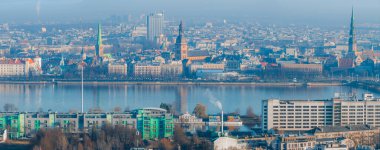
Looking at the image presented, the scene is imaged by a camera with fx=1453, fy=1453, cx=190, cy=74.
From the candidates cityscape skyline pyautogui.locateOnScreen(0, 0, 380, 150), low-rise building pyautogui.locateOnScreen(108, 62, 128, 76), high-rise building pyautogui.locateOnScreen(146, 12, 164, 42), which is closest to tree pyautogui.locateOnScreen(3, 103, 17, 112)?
cityscape skyline pyautogui.locateOnScreen(0, 0, 380, 150)

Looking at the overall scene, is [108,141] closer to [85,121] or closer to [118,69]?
[85,121]

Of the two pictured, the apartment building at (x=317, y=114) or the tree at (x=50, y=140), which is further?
the apartment building at (x=317, y=114)

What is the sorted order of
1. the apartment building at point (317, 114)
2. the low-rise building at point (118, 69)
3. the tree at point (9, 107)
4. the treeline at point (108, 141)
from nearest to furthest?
the treeline at point (108, 141)
the apartment building at point (317, 114)
the tree at point (9, 107)
the low-rise building at point (118, 69)

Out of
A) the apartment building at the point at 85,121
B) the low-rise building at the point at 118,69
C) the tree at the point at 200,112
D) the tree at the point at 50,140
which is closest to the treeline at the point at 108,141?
the tree at the point at 50,140

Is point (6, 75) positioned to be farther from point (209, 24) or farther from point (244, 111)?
point (209, 24)

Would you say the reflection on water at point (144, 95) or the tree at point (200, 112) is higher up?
the tree at point (200, 112)

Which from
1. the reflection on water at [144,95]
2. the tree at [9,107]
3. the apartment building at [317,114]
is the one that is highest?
the apartment building at [317,114]

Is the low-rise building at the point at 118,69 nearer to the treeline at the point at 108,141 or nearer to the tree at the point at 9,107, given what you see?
the tree at the point at 9,107
